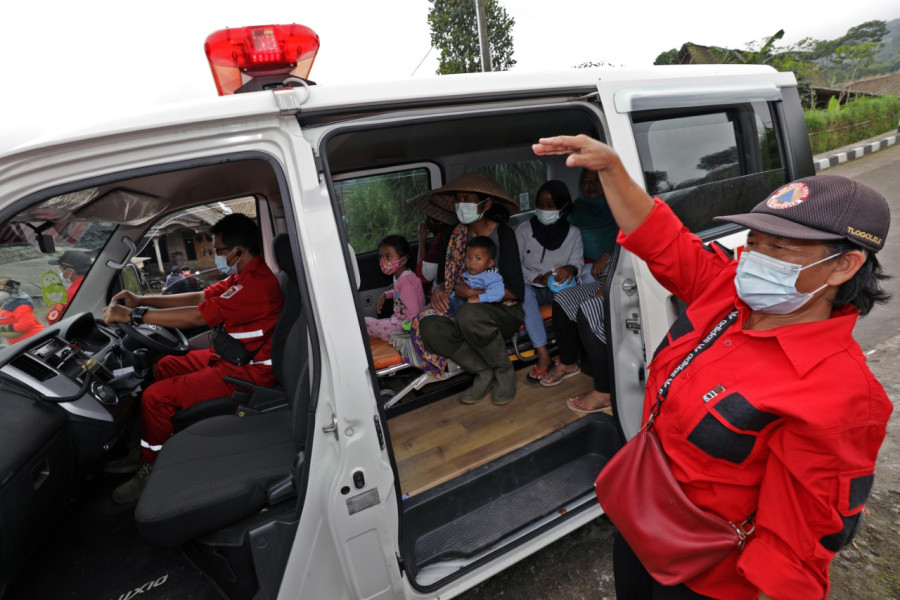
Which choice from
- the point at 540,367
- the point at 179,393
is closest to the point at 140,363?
the point at 179,393

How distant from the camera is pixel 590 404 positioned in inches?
100.0

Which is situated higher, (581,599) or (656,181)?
(656,181)

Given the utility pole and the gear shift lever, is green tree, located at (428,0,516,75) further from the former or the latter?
the gear shift lever

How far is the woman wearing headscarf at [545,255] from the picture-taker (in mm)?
3125

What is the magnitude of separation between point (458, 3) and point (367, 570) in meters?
18.5

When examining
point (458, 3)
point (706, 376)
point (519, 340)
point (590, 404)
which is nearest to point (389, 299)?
point (519, 340)

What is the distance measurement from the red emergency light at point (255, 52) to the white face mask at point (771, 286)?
151 cm

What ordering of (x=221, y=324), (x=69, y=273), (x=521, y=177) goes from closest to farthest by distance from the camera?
(x=69, y=273)
(x=221, y=324)
(x=521, y=177)

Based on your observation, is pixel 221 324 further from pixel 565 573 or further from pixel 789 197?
pixel 789 197

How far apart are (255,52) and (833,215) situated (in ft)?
5.62

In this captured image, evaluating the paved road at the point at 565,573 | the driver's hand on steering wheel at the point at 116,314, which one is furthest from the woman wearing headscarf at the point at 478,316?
the driver's hand on steering wheel at the point at 116,314

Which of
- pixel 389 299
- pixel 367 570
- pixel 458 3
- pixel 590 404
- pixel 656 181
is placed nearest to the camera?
pixel 367 570

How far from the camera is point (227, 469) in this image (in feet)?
5.97

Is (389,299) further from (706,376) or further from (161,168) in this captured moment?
(706,376)
